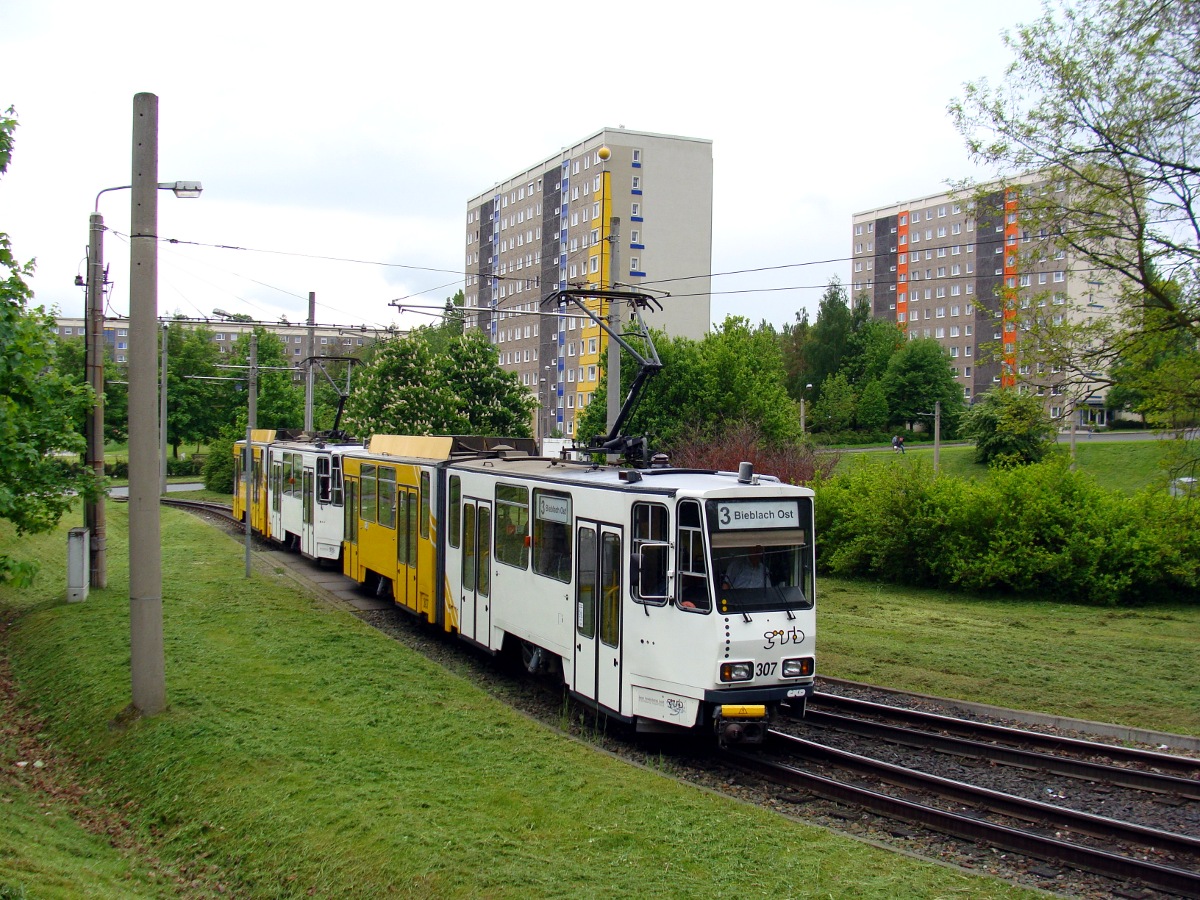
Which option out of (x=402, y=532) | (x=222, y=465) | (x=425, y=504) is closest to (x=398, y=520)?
(x=402, y=532)

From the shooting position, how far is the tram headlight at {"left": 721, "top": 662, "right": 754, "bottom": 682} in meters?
9.39

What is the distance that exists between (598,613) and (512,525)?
2582 mm

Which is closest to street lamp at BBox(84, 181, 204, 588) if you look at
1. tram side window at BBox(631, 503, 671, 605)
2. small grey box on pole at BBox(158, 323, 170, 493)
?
tram side window at BBox(631, 503, 671, 605)

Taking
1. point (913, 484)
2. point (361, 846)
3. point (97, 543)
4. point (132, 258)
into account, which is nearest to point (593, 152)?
point (913, 484)

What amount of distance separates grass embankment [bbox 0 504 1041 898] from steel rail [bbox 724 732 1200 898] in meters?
1.08

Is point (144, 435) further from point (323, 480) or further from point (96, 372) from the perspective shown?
point (323, 480)

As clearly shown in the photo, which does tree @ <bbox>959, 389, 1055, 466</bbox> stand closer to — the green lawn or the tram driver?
the green lawn

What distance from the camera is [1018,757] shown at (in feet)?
34.0

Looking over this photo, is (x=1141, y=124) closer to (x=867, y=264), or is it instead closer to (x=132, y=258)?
(x=132, y=258)

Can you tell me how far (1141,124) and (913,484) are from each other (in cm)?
1178

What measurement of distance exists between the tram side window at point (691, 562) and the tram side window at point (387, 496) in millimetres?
9011

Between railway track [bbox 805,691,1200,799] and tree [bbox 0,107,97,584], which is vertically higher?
tree [bbox 0,107,97,584]

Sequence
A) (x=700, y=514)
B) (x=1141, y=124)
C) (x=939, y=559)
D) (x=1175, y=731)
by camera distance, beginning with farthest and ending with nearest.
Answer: (x=939, y=559) < (x=1141, y=124) < (x=1175, y=731) < (x=700, y=514)

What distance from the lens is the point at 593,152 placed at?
205 feet
